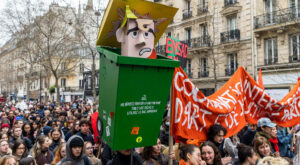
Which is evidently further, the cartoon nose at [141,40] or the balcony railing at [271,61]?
the balcony railing at [271,61]

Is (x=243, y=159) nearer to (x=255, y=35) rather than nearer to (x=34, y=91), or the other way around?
(x=255, y=35)

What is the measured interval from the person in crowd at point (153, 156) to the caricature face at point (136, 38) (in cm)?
187

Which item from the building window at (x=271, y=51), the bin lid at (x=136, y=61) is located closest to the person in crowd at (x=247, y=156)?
the bin lid at (x=136, y=61)

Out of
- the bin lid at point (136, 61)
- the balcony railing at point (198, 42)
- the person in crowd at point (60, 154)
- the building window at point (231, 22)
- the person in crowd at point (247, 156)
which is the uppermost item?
the building window at point (231, 22)

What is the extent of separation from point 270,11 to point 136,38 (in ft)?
62.5

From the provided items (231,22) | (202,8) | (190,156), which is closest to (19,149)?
(190,156)

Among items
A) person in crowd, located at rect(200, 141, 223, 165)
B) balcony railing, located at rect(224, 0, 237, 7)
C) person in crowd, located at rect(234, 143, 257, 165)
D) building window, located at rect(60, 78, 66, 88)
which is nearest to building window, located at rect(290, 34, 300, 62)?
balcony railing, located at rect(224, 0, 237, 7)

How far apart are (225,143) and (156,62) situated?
106 inches

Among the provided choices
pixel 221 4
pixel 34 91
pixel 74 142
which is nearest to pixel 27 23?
pixel 221 4

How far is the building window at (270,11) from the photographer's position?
60.5ft

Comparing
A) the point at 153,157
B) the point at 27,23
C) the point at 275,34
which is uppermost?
the point at 27,23

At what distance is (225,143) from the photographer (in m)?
4.43

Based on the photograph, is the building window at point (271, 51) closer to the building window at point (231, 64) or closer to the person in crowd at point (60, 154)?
the building window at point (231, 64)

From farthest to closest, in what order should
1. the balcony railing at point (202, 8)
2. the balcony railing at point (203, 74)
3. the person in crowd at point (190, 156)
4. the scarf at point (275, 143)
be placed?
1. the balcony railing at point (203, 74)
2. the balcony railing at point (202, 8)
3. the scarf at point (275, 143)
4. the person in crowd at point (190, 156)
